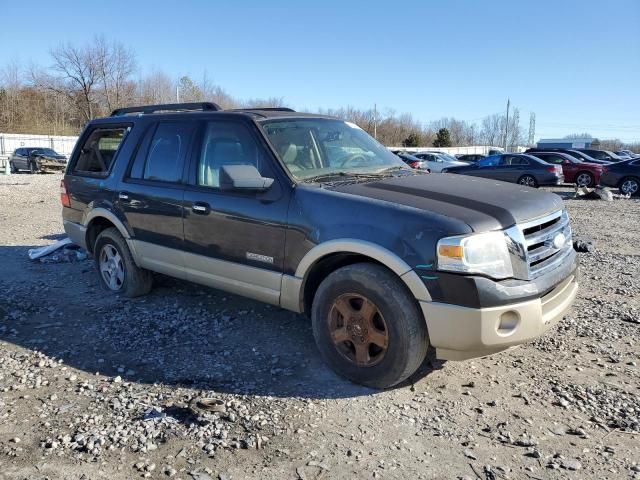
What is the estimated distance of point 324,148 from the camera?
4535mm

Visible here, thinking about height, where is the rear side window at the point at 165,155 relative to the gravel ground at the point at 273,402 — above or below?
above

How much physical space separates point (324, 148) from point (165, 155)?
62.0 inches

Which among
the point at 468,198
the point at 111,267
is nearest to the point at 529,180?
the point at 111,267

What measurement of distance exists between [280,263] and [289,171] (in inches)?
28.5

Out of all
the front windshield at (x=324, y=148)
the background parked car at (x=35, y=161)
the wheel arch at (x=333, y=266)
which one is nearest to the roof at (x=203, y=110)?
the front windshield at (x=324, y=148)

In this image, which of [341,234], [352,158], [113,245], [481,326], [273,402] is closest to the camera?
[481,326]

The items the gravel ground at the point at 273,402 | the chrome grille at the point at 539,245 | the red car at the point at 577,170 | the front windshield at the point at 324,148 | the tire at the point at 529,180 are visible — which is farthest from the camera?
the red car at the point at 577,170

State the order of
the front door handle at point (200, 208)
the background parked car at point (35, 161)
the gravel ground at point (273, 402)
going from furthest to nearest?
the background parked car at point (35, 161) < the front door handle at point (200, 208) < the gravel ground at point (273, 402)

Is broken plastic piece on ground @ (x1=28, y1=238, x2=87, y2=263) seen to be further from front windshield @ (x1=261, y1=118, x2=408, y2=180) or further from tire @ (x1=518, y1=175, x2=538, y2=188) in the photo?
tire @ (x1=518, y1=175, x2=538, y2=188)

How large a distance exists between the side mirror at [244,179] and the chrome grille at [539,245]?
182 cm

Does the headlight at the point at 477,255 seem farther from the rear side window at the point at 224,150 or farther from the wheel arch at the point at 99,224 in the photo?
the wheel arch at the point at 99,224

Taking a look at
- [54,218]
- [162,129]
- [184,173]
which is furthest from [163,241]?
[54,218]

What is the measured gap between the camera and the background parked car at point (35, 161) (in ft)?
92.1

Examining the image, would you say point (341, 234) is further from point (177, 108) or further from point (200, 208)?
point (177, 108)
